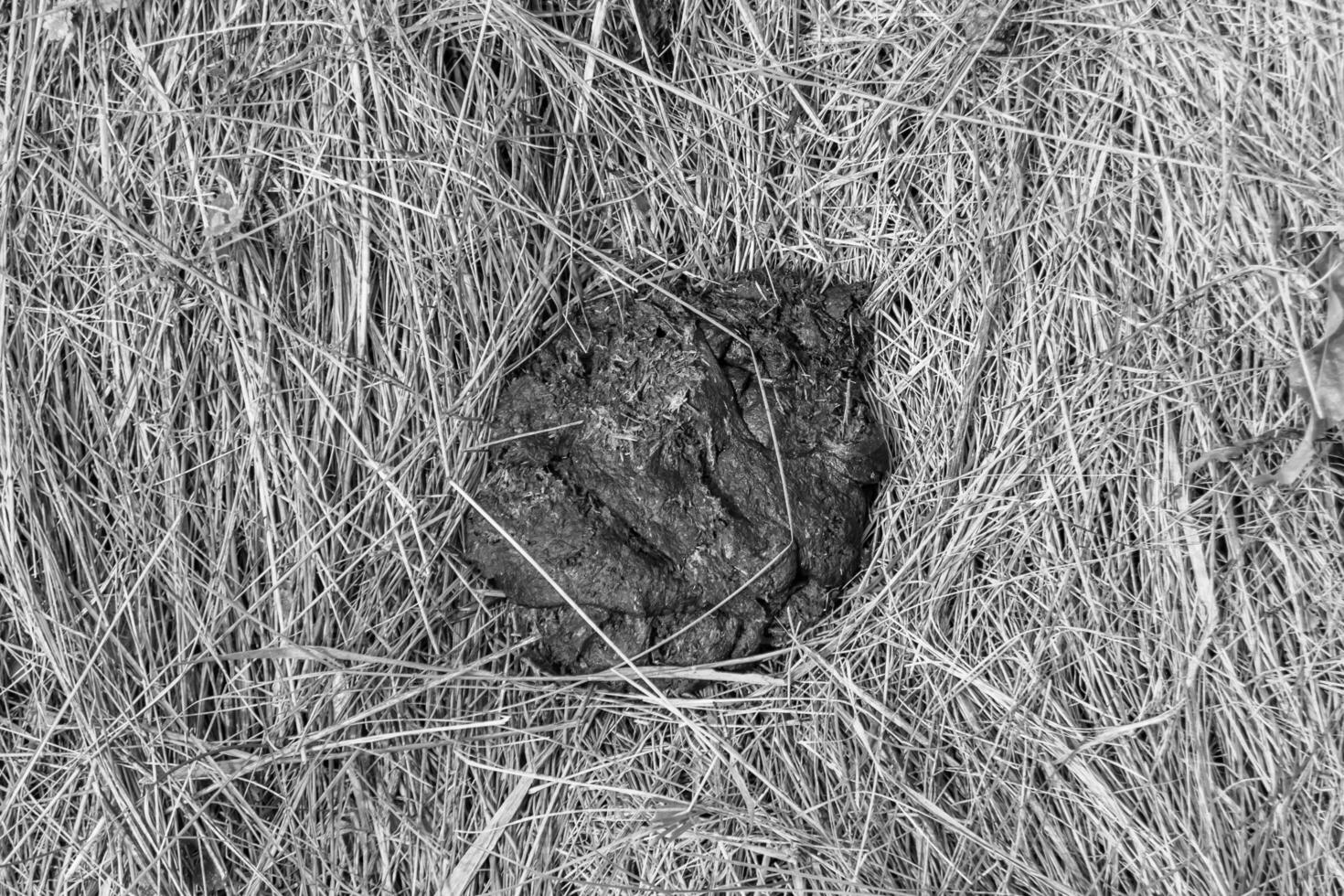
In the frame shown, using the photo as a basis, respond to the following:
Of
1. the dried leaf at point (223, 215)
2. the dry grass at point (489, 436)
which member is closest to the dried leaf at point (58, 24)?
the dry grass at point (489, 436)

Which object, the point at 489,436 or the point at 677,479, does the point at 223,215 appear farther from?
the point at 677,479

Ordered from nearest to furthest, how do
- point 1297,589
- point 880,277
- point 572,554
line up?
point 1297,589, point 572,554, point 880,277

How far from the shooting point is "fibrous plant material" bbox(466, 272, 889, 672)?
2.04 metres

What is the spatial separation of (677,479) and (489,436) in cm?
45

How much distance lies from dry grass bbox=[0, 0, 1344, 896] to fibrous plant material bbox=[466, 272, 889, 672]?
95mm

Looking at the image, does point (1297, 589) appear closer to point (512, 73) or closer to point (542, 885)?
point (542, 885)

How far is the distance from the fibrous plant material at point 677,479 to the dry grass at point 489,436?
9cm

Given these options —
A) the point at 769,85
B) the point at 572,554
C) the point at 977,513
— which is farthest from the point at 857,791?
the point at 769,85

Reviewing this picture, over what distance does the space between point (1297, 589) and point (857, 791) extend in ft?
3.29

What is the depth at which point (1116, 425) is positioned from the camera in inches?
78.5

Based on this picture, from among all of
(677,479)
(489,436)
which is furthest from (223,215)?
(677,479)

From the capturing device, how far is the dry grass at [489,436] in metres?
1.98

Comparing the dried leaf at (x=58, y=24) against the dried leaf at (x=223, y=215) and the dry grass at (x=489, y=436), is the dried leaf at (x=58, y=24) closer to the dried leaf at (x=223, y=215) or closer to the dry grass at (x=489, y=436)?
the dry grass at (x=489, y=436)

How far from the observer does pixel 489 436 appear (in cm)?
212
